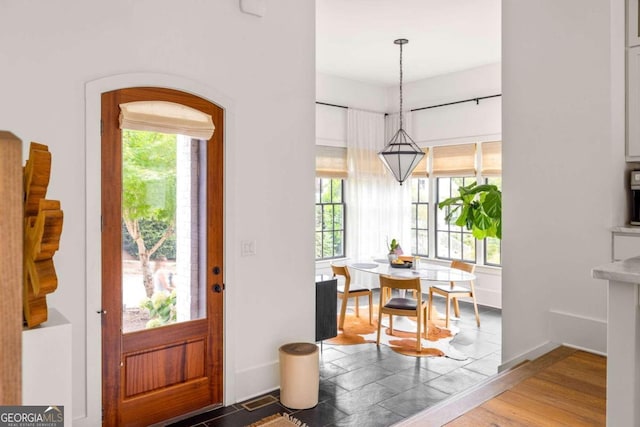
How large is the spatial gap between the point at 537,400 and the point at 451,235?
216 inches

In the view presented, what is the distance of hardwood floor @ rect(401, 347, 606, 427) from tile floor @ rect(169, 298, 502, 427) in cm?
119

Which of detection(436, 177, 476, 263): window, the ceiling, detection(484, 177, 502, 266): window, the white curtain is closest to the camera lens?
the ceiling

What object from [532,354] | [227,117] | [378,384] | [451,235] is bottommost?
[378,384]

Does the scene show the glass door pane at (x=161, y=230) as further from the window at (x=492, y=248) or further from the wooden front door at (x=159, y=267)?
the window at (x=492, y=248)

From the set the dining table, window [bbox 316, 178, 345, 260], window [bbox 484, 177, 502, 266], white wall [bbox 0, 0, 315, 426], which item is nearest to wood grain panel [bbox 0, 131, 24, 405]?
white wall [bbox 0, 0, 315, 426]

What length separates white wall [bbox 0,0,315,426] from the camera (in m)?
2.70

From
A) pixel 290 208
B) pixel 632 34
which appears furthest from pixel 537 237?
pixel 290 208

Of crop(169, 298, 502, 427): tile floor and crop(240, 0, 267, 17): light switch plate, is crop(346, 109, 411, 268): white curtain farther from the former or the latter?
crop(240, 0, 267, 17): light switch plate

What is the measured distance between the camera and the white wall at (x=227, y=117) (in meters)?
2.70

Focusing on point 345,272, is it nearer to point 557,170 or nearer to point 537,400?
point 557,170

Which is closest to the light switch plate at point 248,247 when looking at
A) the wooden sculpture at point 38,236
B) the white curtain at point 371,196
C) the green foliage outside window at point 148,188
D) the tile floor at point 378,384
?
the green foliage outside window at point 148,188

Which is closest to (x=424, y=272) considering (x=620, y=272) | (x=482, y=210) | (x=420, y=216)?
(x=482, y=210)

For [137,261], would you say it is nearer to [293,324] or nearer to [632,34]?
[293,324]

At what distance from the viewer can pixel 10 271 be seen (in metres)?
→ 0.62
